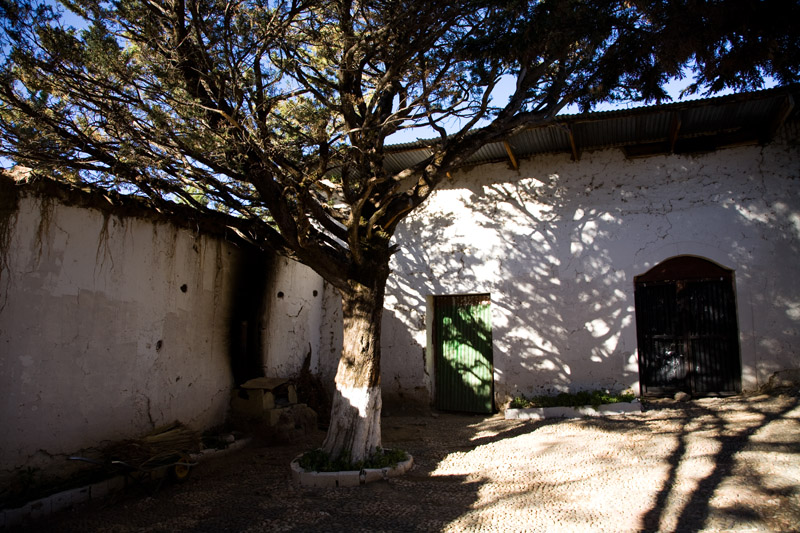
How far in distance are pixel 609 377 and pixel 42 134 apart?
28.7 ft

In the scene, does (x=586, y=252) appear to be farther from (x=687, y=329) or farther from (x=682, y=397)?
(x=682, y=397)

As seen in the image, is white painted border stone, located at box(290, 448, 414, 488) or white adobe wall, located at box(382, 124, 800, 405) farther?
white adobe wall, located at box(382, 124, 800, 405)

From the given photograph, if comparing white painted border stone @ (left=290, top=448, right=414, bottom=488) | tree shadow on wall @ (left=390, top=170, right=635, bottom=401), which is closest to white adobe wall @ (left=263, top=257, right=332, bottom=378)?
tree shadow on wall @ (left=390, top=170, right=635, bottom=401)

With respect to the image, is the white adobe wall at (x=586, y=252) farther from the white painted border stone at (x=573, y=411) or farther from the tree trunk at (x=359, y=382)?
the tree trunk at (x=359, y=382)

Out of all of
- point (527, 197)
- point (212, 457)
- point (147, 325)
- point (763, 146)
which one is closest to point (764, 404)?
point (763, 146)

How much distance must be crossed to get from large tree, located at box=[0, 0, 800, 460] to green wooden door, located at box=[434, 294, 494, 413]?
4.00 meters

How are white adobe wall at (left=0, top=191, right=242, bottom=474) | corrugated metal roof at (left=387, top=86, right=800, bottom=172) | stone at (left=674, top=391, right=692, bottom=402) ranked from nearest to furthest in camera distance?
white adobe wall at (left=0, top=191, right=242, bottom=474) < corrugated metal roof at (left=387, top=86, right=800, bottom=172) < stone at (left=674, top=391, right=692, bottom=402)

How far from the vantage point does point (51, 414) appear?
17.5ft

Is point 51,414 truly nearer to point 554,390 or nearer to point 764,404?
point 554,390

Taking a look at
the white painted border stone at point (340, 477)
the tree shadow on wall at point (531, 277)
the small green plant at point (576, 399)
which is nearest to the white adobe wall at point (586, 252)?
the tree shadow on wall at point (531, 277)

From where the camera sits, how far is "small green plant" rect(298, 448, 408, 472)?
18.7ft

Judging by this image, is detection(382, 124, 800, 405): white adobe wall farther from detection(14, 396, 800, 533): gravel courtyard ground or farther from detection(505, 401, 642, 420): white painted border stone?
detection(14, 396, 800, 533): gravel courtyard ground

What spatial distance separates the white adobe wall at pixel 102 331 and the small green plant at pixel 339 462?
7.21 feet

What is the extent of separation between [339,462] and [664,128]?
7.42 meters
